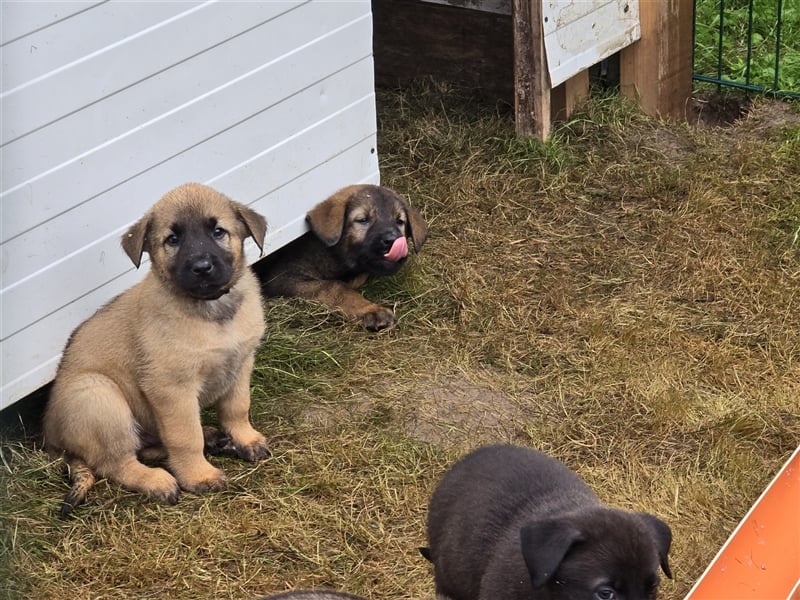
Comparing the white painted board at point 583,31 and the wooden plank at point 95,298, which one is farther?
the white painted board at point 583,31

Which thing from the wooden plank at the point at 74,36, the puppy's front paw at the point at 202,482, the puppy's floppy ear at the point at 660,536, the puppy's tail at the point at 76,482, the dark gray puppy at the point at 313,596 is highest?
the wooden plank at the point at 74,36

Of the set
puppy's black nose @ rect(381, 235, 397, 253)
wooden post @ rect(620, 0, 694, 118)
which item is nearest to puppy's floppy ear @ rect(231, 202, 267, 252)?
puppy's black nose @ rect(381, 235, 397, 253)

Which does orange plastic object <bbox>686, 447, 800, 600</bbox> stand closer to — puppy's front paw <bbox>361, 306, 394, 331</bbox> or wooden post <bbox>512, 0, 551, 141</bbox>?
puppy's front paw <bbox>361, 306, 394, 331</bbox>

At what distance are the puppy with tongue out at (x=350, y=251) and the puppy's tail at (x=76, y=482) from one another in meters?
1.84

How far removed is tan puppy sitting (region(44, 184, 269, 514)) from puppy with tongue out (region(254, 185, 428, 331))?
1.40m

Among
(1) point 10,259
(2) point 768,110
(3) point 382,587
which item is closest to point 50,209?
(1) point 10,259

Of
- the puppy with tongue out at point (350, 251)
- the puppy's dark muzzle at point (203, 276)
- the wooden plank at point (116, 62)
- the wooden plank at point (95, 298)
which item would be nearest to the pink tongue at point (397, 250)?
the puppy with tongue out at point (350, 251)

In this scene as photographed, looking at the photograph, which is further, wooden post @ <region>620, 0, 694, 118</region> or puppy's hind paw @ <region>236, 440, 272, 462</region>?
wooden post @ <region>620, 0, 694, 118</region>

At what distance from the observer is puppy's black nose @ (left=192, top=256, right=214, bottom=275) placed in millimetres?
4926

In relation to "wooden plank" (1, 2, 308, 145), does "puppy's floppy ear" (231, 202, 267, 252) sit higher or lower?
lower

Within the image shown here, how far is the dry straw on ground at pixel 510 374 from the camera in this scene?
4.84m

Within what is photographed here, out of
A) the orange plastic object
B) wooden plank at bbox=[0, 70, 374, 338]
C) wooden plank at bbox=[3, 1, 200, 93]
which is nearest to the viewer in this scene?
the orange plastic object

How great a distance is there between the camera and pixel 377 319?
650 centimetres

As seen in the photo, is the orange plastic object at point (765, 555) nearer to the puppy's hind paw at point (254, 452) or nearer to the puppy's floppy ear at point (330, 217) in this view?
the puppy's hind paw at point (254, 452)
